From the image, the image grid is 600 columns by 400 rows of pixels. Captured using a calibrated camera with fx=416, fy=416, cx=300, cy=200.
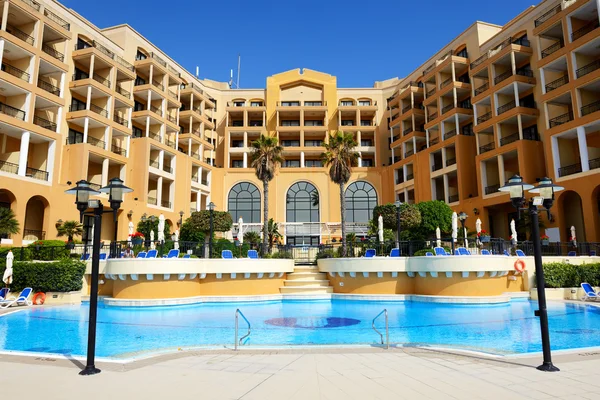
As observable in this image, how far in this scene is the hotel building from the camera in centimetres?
2831

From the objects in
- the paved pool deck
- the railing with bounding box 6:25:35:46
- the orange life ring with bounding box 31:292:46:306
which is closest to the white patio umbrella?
the orange life ring with bounding box 31:292:46:306

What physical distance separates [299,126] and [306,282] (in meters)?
29.1

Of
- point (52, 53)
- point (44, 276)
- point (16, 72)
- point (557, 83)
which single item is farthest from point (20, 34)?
point (557, 83)

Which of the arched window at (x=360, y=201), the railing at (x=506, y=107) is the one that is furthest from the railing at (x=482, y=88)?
the arched window at (x=360, y=201)

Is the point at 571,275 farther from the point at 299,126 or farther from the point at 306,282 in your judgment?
the point at 299,126

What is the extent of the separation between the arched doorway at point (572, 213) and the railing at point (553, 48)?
1072 centimetres

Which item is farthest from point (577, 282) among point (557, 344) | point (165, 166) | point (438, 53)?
point (165, 166)

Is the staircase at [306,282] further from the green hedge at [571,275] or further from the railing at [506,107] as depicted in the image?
the railing at [506,107]

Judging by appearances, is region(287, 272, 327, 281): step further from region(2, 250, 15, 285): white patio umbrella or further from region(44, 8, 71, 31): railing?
region(44, 8, 71, 31): railing

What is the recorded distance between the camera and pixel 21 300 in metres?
17.3

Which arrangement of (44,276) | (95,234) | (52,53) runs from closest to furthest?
(95,234) → (44,276) → (52,53)

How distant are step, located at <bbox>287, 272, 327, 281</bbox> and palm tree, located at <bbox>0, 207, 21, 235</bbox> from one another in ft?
51.7

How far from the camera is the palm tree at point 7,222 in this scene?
22812mm

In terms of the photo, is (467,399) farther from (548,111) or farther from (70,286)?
(548,111)
